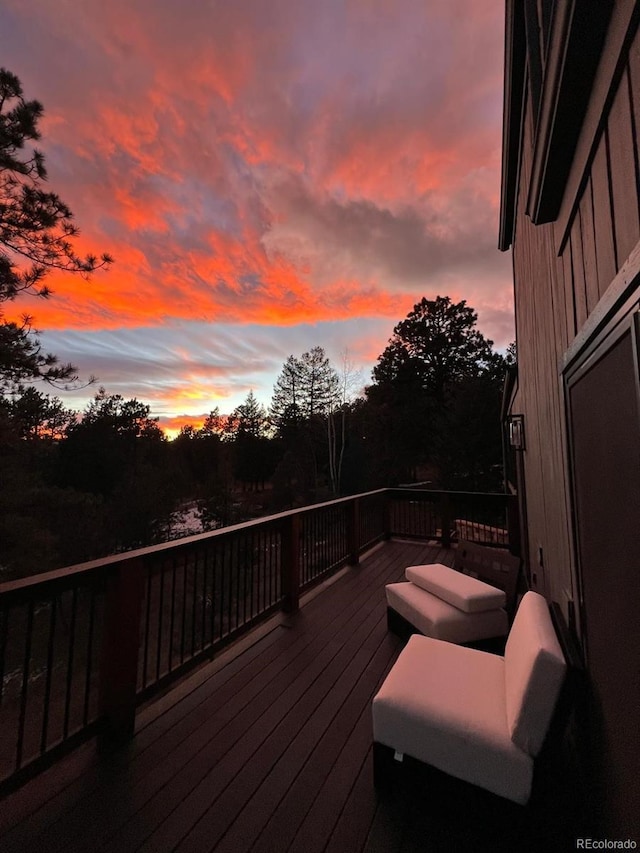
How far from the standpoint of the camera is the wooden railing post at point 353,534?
17.0 feet

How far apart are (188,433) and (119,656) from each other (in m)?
28.3

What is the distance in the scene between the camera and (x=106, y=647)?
1934 mm

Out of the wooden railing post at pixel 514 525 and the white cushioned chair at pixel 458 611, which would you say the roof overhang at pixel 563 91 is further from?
the wooden railing post at pixel 514 525

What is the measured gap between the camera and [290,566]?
3627mm

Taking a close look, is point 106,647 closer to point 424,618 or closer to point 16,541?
point 424,618

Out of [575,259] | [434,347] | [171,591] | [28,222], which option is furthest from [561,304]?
[434,347]

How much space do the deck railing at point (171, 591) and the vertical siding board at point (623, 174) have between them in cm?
202

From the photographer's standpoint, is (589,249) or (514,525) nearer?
(589,249)

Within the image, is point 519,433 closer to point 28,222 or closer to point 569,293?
point 569,293

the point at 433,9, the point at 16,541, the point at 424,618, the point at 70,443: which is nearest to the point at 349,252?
the point at 433,9

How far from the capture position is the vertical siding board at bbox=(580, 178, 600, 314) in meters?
1.22

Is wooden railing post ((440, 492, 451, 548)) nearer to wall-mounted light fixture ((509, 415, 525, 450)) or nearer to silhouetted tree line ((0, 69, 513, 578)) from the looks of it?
wall-mounted light fixture ((509, 415, 525, 450))

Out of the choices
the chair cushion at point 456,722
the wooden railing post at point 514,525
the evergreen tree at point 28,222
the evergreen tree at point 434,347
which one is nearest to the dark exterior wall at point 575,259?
the chair cushion at point 456,722

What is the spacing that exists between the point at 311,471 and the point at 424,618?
2048cm
